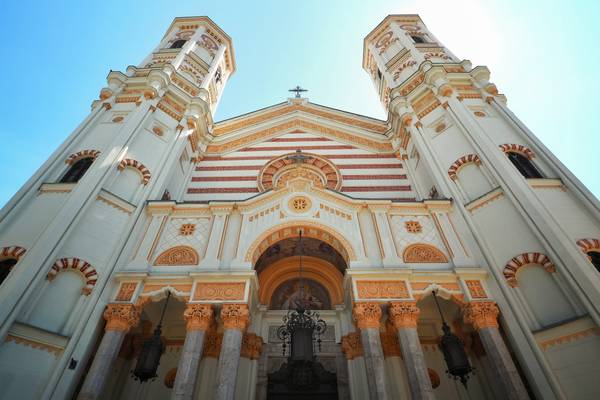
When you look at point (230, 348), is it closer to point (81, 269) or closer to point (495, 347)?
point (81, 269)

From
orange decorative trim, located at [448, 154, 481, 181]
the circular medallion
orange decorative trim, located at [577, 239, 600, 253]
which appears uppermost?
orange decorative trim, located at [448, 154, 481, 181]

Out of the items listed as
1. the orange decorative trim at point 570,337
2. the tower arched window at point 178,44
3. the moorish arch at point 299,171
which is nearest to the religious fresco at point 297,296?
the moorish arch at point 299,171

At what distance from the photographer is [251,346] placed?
10391mm

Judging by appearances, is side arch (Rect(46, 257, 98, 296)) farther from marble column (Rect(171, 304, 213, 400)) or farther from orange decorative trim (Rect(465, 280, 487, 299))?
orange decorative trim (Rect(465, 280, 487, 299))

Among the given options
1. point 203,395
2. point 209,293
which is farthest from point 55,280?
point 203,395

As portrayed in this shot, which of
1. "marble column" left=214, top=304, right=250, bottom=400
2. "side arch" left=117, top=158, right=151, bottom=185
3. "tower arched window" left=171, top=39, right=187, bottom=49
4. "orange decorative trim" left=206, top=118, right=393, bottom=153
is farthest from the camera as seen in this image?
"tower arched window" left=171, top=39, right=187, bottom=49

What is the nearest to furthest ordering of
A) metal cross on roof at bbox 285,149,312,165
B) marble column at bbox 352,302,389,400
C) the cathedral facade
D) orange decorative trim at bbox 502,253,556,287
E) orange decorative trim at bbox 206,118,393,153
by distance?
marble column at bbox 352,302,389,400 < the cathedral facade < orange decorative trim at bbox 502,253,556,287 < metal cross on roof at bbox 285,149,312,165 < orange decorative trim at bbox 206,118,393,153

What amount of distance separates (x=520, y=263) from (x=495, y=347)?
7.94 feet

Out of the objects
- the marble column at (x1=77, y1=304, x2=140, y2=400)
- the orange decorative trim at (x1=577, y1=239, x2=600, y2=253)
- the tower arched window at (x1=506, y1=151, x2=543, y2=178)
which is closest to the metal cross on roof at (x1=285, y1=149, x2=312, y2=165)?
the tower arched window at (x1=506, y1=151, x2=543, y2=178)

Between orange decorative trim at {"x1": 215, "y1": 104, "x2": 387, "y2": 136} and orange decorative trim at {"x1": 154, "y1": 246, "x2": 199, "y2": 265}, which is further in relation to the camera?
orange decorative trim at {"x1": 215, "y1": 104, "x2": 387, "y2": 136}

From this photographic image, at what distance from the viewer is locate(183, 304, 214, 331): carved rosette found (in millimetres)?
8578

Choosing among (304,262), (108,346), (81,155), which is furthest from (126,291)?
(304,262)

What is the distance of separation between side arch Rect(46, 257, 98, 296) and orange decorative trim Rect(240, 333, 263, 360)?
451cm

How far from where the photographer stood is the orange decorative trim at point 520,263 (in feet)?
28.4
